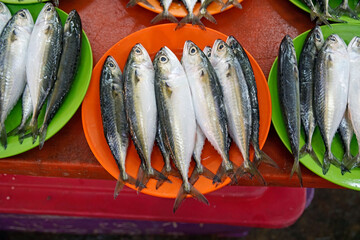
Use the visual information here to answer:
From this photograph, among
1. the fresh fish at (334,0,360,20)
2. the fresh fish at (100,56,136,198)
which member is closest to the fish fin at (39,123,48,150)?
the fresh fish at (100,56,136,198)

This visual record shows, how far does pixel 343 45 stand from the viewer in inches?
66.7

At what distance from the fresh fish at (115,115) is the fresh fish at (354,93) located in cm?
112

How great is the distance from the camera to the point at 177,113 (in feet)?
→ 4.87

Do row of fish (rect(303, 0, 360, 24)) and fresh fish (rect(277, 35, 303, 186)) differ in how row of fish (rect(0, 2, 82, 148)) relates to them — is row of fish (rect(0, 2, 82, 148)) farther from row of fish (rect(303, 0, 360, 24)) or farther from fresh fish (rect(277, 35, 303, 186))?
row of fish (rect(303, 0, 360, 24))

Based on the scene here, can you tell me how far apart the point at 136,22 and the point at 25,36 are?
0.64 metres

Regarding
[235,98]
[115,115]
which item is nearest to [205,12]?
[235,98]

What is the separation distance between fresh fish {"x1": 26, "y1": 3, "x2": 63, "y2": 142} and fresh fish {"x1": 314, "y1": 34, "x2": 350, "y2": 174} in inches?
55.3

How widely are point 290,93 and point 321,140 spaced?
1.06 feet

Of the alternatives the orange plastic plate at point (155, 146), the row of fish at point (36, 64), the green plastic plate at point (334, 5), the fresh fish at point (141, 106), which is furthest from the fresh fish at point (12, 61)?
the green plastic plate at point (334, 5)

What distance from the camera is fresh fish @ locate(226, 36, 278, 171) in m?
1.48

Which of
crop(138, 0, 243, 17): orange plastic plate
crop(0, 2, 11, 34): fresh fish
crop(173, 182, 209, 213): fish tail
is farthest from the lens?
crop(138, 0, 243, 17): orange plastic plate

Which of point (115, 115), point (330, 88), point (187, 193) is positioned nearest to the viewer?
point (187, 193)

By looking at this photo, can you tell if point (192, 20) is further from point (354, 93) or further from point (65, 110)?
point (354, 93)

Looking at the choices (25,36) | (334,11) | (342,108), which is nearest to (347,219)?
(342,108)
